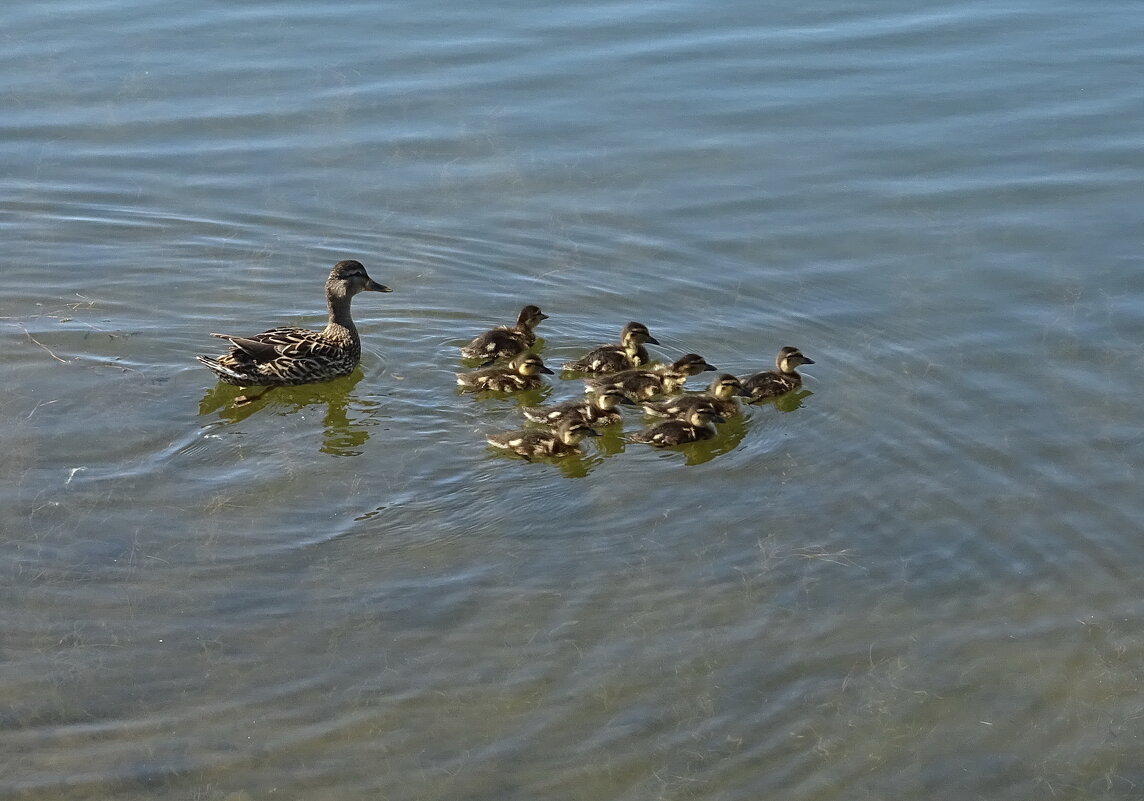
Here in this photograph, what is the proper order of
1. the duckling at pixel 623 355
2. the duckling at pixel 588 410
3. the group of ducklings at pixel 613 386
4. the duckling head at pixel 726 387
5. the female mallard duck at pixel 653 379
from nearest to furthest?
1. the group of ducklings at pixel 613 386
2. the duckling at pixel 588 410
3. the duckling head at pixel 726 387
4. the female mallard duck at pixel 653 379
5. the duckling at pixel 623 355

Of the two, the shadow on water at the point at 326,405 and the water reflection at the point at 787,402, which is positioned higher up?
the water reflection at the point at 787,402

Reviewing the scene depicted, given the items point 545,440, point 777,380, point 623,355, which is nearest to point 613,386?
point 623,355

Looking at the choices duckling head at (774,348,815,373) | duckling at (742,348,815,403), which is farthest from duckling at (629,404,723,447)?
duckling head at (774,348,815,373)

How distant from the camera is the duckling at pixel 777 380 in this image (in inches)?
290

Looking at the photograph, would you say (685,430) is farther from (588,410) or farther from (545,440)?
(545,440)

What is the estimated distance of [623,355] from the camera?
7730 millimetres

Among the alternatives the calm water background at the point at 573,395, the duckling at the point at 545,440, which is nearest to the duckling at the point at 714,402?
the calm water background at the point at 573,395

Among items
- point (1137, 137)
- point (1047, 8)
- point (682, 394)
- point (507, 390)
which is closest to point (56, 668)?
point (507, 390)

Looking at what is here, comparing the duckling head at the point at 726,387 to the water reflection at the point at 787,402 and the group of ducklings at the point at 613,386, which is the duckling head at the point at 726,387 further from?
the water reflection at the point at 787,402

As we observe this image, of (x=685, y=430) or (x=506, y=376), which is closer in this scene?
(x=685, y=430)

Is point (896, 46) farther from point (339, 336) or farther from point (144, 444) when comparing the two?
point (144, 444)

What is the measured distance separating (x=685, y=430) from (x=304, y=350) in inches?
76.5

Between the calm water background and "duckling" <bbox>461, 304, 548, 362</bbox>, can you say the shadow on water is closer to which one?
the calm water background

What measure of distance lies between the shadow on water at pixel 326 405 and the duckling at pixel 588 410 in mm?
806
